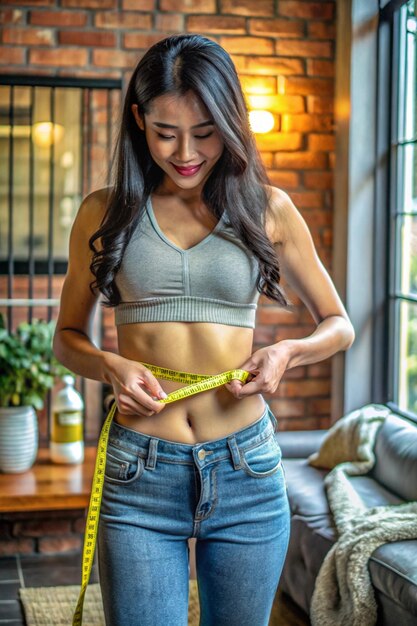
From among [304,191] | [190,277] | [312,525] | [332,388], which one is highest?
[304,191]

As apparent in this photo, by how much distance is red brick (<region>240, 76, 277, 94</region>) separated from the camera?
4.50 metres

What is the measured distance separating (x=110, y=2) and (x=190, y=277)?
300 cm

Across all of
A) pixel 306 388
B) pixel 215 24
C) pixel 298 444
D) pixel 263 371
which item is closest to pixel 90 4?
pixel 215 24

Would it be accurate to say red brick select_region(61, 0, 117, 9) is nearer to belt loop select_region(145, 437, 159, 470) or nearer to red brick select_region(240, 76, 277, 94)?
red brick select_region(240, 76, 277, 94)

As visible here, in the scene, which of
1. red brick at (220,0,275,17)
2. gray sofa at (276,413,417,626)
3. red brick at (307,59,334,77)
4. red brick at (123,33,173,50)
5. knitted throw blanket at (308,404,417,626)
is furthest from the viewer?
red brick at (307,59,334,77)

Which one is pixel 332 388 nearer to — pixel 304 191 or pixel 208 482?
pixel 304 191

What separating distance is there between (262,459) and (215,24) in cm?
320

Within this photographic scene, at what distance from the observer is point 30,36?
4289 millimetres

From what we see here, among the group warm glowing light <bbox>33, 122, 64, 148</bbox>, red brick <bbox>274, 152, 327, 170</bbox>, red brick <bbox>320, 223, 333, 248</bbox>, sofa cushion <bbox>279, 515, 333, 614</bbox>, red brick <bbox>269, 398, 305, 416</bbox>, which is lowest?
sofa cushion <bbox>279, 515, 333, 614</bbox>

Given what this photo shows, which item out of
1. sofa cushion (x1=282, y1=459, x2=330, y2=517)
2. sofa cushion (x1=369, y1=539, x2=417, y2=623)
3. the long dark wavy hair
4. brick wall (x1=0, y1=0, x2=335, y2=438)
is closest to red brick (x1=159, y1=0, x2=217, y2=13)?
brick wall (x1=0, y1=0, x2=335, y2=438)

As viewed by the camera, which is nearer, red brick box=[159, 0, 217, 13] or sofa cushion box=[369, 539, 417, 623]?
sofa cushion box=[369, 539, 417, 623]

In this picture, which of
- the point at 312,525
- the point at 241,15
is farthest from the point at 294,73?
the point at 312,525

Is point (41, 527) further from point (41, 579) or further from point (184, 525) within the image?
point (184, 525)

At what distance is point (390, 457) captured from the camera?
3777mm
